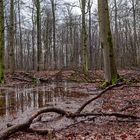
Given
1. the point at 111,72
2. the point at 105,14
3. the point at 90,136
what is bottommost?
the point at 90,136

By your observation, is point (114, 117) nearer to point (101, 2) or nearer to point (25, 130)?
Result: point (25, 130)

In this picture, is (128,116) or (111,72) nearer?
(128,116)

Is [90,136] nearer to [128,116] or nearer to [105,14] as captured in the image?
[128,116]

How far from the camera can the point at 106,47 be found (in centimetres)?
1505

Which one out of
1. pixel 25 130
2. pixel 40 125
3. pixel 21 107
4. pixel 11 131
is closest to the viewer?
pixel 11 131

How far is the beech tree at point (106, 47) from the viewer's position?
49.4 ft

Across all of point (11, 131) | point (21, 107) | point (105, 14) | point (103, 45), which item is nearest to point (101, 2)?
point (105, 14)

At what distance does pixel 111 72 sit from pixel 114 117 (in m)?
7.78

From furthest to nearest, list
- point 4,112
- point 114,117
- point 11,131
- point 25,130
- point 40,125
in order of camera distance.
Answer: point 4,112, point 114,117, point 40,125, point 25,130, point 11,131

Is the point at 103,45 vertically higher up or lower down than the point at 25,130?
higher up

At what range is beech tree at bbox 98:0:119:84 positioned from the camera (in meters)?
15.0

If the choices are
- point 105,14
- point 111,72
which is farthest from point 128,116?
point 105,14

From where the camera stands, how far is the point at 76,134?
597 centimetres

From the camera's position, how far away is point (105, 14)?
50.1 feet
